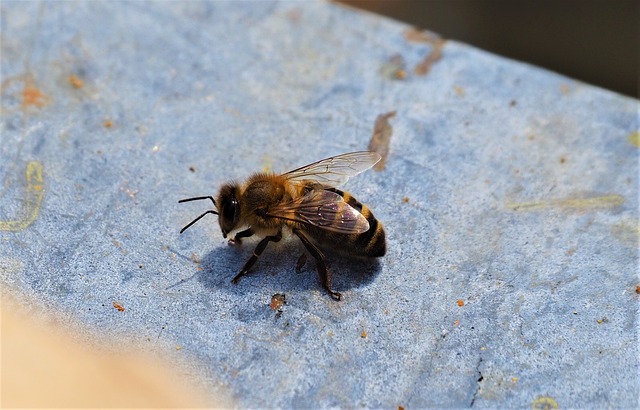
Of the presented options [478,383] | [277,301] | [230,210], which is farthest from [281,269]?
[478,383]

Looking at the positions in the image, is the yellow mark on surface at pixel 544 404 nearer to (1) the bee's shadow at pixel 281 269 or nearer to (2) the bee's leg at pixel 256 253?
(1) the bee's shadow at pixel 281 269

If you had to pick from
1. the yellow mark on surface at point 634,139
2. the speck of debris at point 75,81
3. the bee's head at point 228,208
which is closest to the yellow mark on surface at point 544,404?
the bee's head at point 228,208

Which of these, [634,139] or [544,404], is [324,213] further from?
[634,139]

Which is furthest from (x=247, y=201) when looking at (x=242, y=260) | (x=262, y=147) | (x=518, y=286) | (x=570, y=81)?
(x=570, y=81)

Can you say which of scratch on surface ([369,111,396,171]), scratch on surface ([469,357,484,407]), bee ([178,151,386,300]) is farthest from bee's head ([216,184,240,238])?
scratch on surface ([469,357,484,407])

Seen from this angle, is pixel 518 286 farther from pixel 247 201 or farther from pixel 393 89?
pixel 393 89

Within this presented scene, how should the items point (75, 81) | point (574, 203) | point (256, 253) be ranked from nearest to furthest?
point (256, 253) < point (574, 203) < point (75, 81)

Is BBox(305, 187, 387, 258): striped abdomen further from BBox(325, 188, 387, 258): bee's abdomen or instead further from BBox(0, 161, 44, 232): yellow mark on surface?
BBox(0, 161, 44, 232): yellow mark on surface
